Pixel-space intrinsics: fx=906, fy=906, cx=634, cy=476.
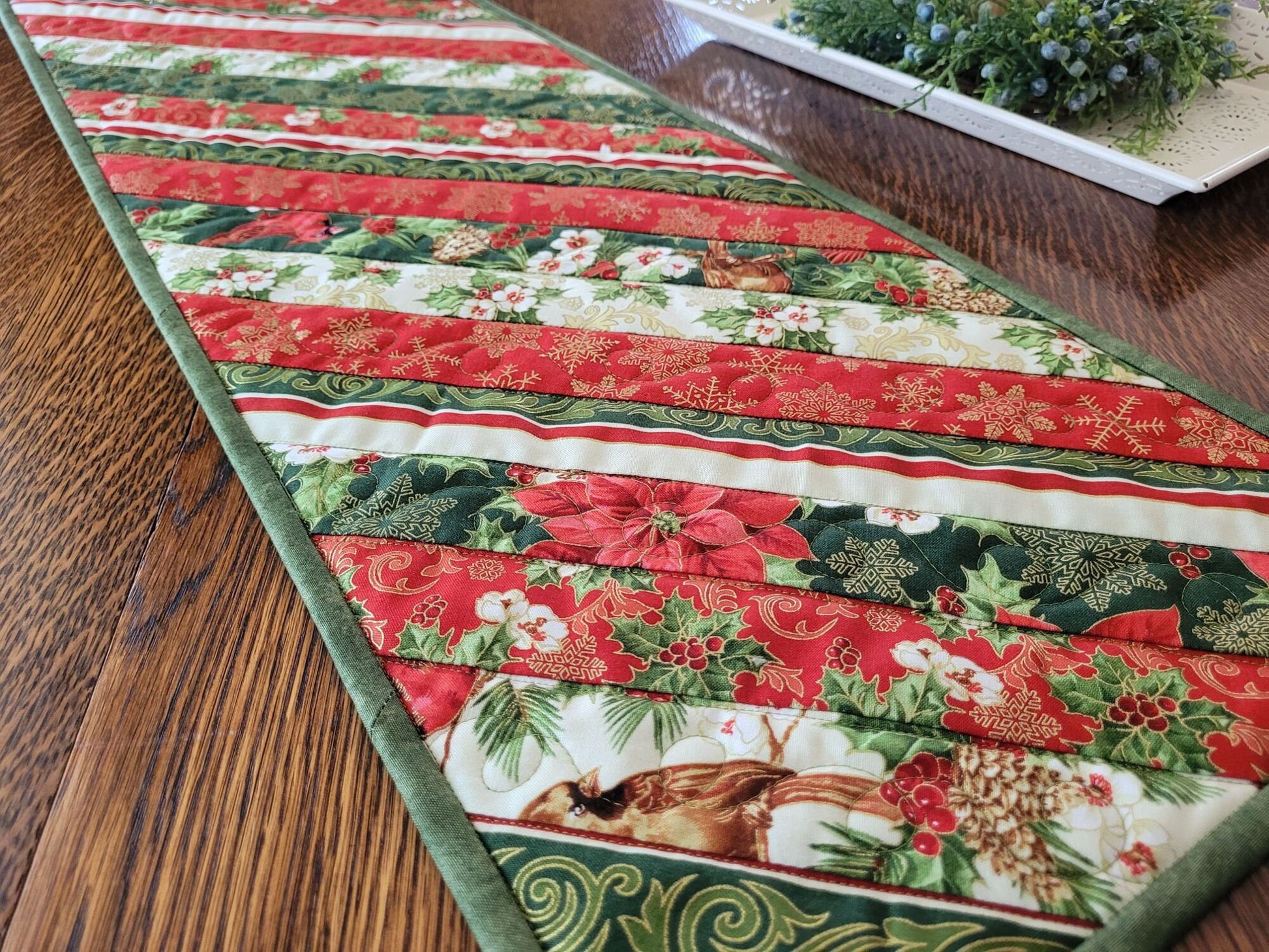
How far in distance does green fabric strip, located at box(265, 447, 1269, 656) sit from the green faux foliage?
0.51m

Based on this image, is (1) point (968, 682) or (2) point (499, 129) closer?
(1) point (968, 682)

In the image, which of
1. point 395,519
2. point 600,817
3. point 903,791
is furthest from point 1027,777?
point 395,519

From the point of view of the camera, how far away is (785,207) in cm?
91

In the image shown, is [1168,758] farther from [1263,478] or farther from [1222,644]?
[1263,478]

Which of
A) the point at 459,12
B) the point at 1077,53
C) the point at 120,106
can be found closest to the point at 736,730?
the point at 1077,53

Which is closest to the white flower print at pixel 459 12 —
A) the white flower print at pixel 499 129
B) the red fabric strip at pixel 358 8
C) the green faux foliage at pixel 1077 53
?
the red fabric strip at pixel 358 8

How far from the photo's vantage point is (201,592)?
597 mm

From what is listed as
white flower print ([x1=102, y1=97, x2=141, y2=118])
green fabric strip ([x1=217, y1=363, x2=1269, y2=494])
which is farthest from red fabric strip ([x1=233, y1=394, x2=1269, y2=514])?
white flower print ([x1=102, y1=97, x2=141, y2=118])

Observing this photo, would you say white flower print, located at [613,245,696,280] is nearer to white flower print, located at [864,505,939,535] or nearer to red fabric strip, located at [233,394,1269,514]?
red fabric strip, located at [233,394,1269,514]

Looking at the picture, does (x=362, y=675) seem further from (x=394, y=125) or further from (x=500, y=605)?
(x=394, y=125)

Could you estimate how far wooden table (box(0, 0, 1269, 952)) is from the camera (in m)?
0.46

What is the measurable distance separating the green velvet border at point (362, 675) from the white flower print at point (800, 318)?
430 millimetres

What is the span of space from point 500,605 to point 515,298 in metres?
0.35

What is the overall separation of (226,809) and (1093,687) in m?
0.49
